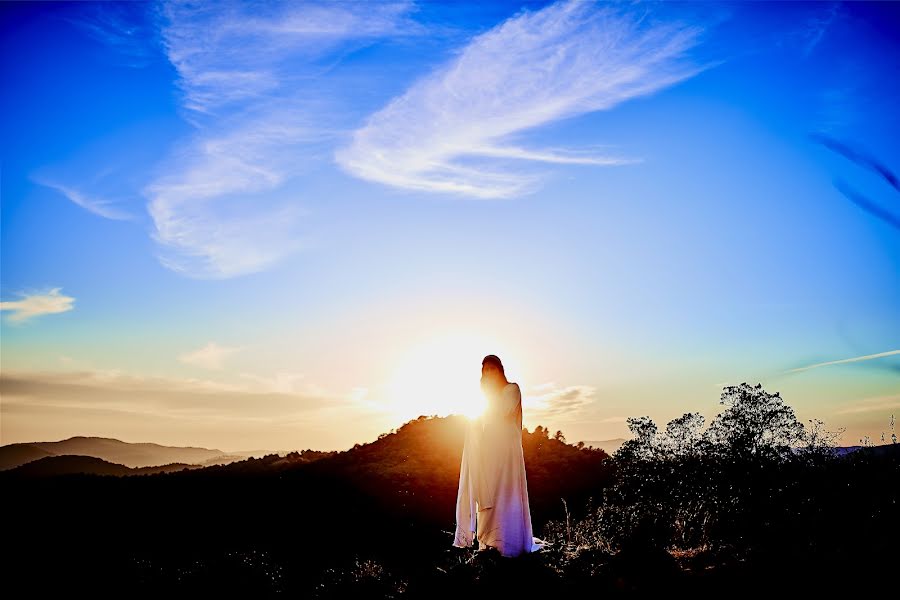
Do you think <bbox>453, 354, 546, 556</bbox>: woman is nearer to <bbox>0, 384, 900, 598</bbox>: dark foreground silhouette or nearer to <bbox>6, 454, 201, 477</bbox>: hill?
<bbox>0, 384, 900, 598</bbox>: dark foreground silhouette

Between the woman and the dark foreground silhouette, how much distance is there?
612 mm

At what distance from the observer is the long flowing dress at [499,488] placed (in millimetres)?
9250

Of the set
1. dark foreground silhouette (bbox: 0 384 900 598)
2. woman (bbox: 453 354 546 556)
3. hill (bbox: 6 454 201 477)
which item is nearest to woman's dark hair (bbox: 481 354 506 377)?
woman (bbox: 453 354 546 556)

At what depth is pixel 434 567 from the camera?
26.5ft

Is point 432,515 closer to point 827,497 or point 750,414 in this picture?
point 750,414

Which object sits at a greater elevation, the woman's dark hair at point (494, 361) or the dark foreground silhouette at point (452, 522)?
the woman's dark hair at point (494, 361)

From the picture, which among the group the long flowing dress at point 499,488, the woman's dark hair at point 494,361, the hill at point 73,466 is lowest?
the hill at point 73,466

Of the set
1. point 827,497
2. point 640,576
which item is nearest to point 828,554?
point 640,576

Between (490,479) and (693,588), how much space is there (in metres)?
3.65

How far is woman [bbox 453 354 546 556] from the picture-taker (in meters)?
9.26

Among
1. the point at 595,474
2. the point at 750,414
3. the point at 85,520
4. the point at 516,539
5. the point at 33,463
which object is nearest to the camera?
the point at 516,539

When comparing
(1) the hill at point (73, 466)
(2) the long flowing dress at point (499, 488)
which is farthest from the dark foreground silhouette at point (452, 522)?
(1) the hill at point (73, 466)

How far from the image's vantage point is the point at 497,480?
9.44 m

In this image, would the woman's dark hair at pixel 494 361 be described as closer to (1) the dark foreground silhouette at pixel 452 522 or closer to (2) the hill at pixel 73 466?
(1) the dark foreground silhouette at pixel 452 522
